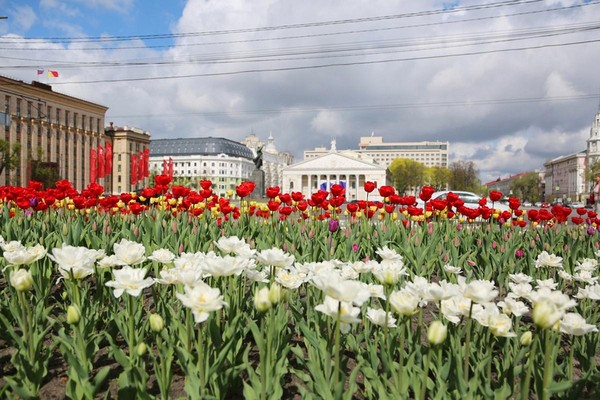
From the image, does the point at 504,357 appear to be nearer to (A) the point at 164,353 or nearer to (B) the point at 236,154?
(A) the point at 164,353

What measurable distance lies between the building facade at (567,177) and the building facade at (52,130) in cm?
8514

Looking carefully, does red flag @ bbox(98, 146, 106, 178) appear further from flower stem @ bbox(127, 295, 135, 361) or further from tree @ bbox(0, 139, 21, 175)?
flower stem @ bbox(127, 295, 135, 361)

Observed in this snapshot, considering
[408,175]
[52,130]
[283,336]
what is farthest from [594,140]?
[283,336]

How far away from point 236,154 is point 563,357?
420 feet

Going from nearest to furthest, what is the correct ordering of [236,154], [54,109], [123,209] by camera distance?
[123,209]
[54,109]
[236,154]

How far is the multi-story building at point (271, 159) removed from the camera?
136375mm

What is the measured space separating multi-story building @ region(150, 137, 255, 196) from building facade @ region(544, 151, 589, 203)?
73.7 meters

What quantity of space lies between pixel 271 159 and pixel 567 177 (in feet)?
262

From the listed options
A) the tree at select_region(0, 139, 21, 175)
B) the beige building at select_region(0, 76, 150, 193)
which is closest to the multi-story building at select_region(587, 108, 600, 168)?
the beige building at select_region(0, 76, 150, 193)

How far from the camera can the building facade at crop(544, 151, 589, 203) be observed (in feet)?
327

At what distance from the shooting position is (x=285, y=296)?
84.3 inches

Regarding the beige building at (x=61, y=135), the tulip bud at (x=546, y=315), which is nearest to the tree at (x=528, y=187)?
the beige building at (x=61, y=135)

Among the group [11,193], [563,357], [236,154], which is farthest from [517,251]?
[236,154]

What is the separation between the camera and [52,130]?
64688 mm
